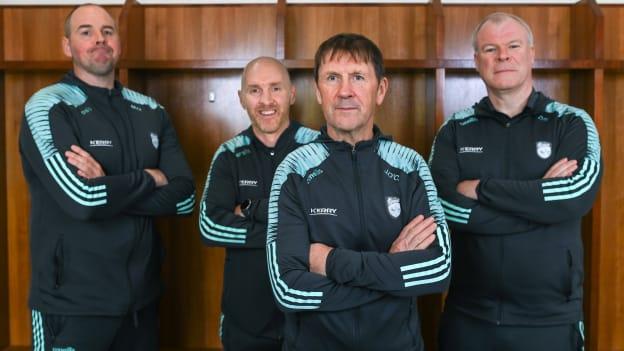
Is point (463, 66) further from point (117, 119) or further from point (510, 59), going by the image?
point (117, 119)

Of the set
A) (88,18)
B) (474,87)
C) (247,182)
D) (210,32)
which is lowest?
(247,182)

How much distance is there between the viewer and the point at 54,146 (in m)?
2.30

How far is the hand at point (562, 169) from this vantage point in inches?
84.4

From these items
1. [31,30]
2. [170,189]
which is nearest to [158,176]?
[170,189]

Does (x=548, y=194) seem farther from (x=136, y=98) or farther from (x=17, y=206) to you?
(x=17, y=206)

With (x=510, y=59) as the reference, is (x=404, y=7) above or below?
above

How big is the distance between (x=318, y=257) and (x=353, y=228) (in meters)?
0.13

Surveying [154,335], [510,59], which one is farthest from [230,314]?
[510,59]

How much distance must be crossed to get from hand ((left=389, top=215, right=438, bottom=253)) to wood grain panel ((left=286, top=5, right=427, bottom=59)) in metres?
1.89

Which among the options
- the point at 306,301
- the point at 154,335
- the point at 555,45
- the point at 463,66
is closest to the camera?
the point at 306,301

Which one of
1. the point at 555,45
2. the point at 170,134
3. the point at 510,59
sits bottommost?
the point at 170,134

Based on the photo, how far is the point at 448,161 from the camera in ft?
7.72

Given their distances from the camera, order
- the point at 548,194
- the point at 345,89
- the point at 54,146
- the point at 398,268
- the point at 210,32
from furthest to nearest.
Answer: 1. the point at 210,32
2. the point at 54,146
3. the point at 548,194
4. the point at 345,89
5. the point at 398,268

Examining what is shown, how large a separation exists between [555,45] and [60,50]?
9.14ft
